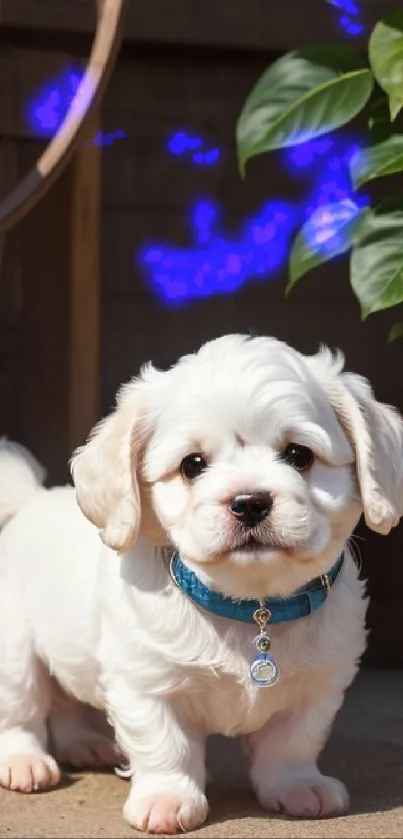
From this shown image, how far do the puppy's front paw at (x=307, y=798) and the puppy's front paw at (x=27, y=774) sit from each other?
0.49 meters

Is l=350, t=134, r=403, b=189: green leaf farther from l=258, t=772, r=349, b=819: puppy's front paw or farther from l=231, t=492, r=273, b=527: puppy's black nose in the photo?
l=258, t=772, r=349, b=819: puppy's front paw

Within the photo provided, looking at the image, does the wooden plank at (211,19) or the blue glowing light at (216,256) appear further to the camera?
the blue glowing light at (216,256)

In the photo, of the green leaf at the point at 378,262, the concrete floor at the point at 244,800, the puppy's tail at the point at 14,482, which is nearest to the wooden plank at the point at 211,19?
the green leaf at the point at 378,262

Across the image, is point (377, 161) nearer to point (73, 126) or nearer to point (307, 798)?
point (73, 126)

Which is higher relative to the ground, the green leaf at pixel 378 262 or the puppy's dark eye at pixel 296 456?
the green leaf at pixel 378 262

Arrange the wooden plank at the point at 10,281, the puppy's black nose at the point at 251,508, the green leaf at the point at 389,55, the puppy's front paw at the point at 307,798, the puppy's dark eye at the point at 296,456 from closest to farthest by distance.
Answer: the puppy's black nose at the point at 251,508
the puppy's dark eye at the point at 296,456
the puppy's front paw at the point at 307,798
the green leaf at the point at 389,55
the wooden plank at the point at 10,281

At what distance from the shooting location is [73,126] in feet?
10.8

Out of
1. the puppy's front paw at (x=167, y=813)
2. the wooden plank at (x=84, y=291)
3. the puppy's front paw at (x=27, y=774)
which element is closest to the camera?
the puppy's front paw at (x=167, y=813)

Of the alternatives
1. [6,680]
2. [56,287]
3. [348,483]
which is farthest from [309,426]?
[56,287]

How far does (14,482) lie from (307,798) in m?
1.10

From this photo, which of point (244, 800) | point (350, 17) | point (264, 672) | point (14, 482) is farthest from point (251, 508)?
point (350, 17)

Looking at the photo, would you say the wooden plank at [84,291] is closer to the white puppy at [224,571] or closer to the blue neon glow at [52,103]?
the blue neon glow at [52,103]

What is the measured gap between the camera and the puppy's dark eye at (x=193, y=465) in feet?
8.19

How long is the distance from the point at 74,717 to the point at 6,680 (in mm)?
307
